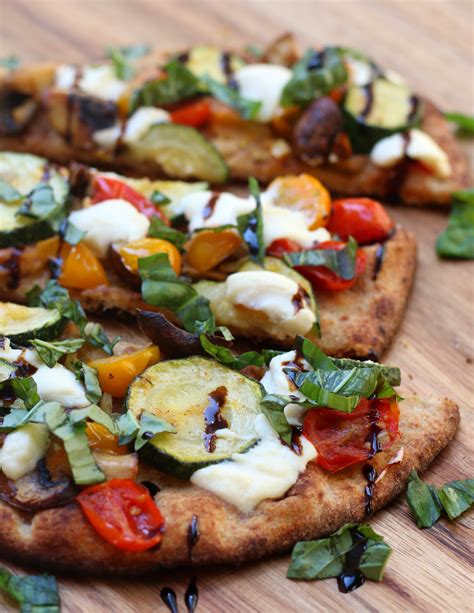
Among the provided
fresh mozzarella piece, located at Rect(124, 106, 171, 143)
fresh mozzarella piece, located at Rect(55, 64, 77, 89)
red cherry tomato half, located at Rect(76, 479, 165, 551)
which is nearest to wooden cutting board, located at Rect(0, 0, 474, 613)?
red cherry tomato half, located at Rect(76, 479, 165, 551)

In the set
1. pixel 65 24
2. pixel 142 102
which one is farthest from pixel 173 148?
pixel 65 24

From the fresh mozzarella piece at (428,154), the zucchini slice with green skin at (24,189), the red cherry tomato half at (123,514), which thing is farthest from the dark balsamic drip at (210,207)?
the red cherry tomato half at (123,514)

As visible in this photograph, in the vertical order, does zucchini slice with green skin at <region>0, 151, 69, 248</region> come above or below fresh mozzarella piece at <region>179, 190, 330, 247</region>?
below

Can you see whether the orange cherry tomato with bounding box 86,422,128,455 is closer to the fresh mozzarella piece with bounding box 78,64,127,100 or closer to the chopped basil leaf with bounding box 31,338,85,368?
the chopped basil leaf with bounding box 31,338,85,368

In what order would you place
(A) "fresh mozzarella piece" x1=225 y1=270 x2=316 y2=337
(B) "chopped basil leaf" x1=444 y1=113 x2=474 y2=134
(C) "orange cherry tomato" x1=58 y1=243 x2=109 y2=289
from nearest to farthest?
(A) "fresh mozzarella piece" x1=225 y1=270 x2=316 y2=337, (C) "orange cherry tomato" x1=58 y1=243 x2=109 y2=289, (B) "chopped basil leaf" x1=444 y1=113 x2=474 y2=134

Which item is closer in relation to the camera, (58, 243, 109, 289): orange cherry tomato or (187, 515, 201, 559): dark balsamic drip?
(187, 515, 201, 559): dark balsamic drip

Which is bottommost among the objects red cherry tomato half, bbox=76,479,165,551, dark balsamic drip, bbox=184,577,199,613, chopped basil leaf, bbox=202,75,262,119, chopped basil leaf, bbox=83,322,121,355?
dark balsamic drip, bbox=184,577,199,613

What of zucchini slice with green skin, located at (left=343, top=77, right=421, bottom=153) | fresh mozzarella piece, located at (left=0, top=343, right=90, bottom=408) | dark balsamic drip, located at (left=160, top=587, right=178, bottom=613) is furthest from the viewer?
zucchini slice with green skin, located at (left=343, top=77, right=421, bottom=153)
